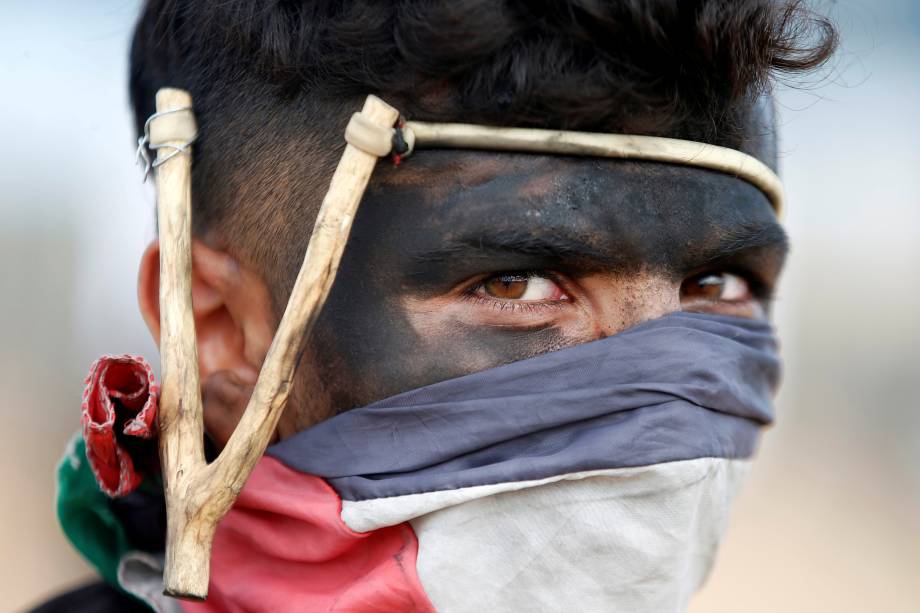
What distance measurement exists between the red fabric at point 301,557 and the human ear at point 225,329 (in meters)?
0.19

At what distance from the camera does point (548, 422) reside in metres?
1.81

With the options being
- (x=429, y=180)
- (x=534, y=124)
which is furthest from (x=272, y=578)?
(x=534, y=124)

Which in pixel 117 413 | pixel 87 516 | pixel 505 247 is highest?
pixel 505 247

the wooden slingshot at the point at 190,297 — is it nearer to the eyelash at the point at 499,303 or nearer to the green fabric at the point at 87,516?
the eyelash at the point at 499,303

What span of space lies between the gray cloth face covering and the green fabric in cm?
66

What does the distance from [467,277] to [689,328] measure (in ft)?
1.34

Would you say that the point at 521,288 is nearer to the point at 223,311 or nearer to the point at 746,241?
the point at 746,241

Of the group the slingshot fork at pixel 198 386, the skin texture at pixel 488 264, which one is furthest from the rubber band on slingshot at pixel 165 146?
the skin texture at pixel 488 264

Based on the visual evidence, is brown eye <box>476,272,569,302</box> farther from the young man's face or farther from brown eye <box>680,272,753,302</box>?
brown eye <box>680,272,753,302</box>

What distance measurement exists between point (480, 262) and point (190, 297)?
52cm

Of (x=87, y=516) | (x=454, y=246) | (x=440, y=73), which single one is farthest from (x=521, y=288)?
(x=87, y=516)

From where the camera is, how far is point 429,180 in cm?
191

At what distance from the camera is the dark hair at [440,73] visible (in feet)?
6.13

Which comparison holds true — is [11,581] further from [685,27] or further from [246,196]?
[685,27]
